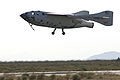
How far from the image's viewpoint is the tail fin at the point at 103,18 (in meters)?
58.0

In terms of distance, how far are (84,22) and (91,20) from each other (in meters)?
2.87

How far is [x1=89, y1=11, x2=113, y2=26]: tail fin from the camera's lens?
190 ft

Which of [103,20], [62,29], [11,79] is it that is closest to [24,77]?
[11,79]

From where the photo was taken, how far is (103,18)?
59.1m

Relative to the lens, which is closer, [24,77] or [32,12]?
[24,77]

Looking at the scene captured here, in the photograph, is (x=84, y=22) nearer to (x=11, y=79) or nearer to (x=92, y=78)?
(x=92, y=78)

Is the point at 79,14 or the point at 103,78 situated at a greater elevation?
the point at 79,14

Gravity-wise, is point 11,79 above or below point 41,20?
below

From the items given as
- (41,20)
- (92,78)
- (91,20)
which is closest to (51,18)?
(41,20)

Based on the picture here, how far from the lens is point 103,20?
194 ft

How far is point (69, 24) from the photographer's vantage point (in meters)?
59.9

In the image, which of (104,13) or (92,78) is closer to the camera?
(92,78)

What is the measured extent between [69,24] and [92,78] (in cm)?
808

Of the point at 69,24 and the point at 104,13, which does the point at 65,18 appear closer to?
the point at 69,24
